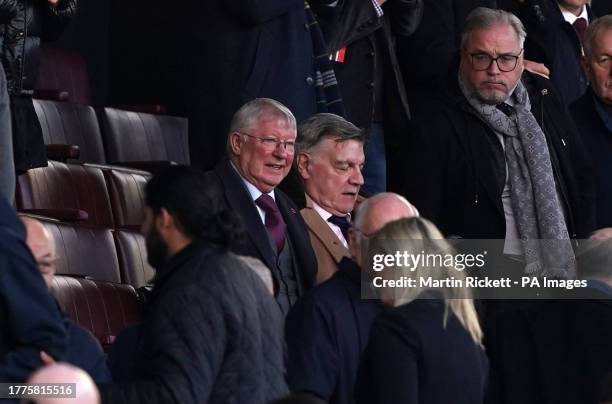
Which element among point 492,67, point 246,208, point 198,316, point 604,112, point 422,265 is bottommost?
point 198,316

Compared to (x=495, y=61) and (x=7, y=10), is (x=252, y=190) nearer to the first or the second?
(x=7, y=10)

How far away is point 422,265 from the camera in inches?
173

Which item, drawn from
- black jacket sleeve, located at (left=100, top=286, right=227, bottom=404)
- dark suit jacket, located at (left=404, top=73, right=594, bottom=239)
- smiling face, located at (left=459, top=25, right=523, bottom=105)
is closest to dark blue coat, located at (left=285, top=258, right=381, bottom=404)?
black jacket sleeve, located at (left=100, top=286, right=227, bottom=404)

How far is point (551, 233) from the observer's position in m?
6.25

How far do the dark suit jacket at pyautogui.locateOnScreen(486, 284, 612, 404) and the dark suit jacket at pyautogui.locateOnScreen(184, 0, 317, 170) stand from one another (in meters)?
1.91

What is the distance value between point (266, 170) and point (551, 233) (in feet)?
3.95

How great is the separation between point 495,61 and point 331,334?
2.13 m

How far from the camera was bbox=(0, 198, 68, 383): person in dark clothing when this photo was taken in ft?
12.3

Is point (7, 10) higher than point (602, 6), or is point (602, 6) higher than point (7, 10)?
point (602, 6)

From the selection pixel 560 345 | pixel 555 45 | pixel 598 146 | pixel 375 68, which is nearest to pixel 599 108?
pixel 598 146

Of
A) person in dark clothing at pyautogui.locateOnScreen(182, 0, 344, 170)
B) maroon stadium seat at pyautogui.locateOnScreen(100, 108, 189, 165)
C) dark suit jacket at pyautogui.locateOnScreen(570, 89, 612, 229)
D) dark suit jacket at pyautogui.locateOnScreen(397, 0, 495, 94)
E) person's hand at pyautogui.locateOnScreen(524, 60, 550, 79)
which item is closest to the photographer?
person in dark clothing at pyautogui.locateOnScreen(182, 0, 344, 170)

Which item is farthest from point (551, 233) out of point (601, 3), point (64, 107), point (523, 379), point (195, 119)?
point (601, 3)

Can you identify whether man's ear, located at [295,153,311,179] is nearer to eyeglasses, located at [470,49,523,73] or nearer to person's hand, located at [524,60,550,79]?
eyeglasses, located at [470,49,523,73]

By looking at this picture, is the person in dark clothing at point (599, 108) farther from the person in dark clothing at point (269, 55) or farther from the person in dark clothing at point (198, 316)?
the person in dark clothing at point (198, 316)
